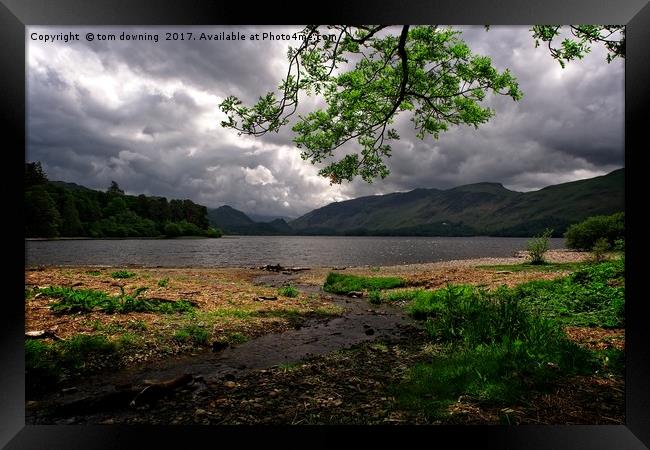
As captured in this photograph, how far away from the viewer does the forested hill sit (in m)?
57.1

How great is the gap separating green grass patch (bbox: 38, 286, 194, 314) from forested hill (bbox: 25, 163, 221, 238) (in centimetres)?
5383

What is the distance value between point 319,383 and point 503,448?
3172mm

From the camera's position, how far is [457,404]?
559 cm

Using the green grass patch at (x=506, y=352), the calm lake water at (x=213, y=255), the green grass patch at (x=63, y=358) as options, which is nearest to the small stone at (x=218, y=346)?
the green grass patch at (x=63, y=358)

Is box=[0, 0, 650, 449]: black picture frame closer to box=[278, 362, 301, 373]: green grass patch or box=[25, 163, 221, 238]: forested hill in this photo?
box=[278, 362, 301, 373]: green grass patch

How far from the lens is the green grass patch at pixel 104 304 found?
10.2 meters

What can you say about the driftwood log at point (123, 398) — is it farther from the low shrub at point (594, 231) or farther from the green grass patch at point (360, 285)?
the low shrub at point (594, 231)

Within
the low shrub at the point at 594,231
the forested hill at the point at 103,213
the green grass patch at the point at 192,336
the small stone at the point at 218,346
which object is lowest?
the small stone at the point at 218,346

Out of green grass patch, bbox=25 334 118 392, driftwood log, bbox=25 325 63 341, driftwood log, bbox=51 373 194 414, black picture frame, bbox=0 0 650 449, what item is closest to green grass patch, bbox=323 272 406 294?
green grass patch, bbox=25 334 118 392

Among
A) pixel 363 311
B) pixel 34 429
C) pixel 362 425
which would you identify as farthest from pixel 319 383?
pixel 363 311

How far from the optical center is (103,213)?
7588cm

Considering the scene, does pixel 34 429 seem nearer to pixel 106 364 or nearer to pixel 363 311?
pixel 106 364

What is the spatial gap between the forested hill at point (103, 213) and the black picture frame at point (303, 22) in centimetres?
6014

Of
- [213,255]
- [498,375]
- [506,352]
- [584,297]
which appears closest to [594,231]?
[584,297]
